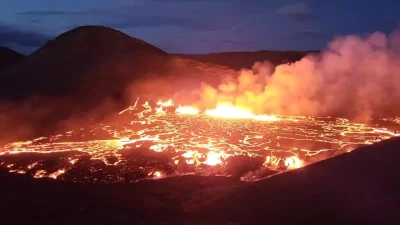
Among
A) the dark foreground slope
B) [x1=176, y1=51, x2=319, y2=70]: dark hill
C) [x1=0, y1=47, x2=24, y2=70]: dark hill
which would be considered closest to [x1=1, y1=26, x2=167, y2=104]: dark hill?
the dark foreground slope

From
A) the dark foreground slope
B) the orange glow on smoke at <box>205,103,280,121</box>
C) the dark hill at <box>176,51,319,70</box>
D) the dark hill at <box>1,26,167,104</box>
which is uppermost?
the dark hill at <box>176,51,319,70</box>

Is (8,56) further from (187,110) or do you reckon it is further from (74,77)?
A: (187,110)

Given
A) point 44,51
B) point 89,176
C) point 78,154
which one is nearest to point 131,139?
point 78,154

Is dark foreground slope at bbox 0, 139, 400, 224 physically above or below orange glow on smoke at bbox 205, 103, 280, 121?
below

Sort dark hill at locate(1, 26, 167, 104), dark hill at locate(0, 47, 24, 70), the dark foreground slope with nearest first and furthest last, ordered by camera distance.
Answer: the dark foreground slope < dark hill at locate(1, 26, 167, 104) < dark hill at locate(0, 47, 24, 70)

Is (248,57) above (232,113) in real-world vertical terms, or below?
above

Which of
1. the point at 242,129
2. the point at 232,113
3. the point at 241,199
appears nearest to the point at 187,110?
the point at 232,113

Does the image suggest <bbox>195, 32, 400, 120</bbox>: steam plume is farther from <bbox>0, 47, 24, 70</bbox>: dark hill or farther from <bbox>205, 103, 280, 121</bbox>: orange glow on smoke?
<bbox>0, 47, 24, 70</bbox>: dark hill
